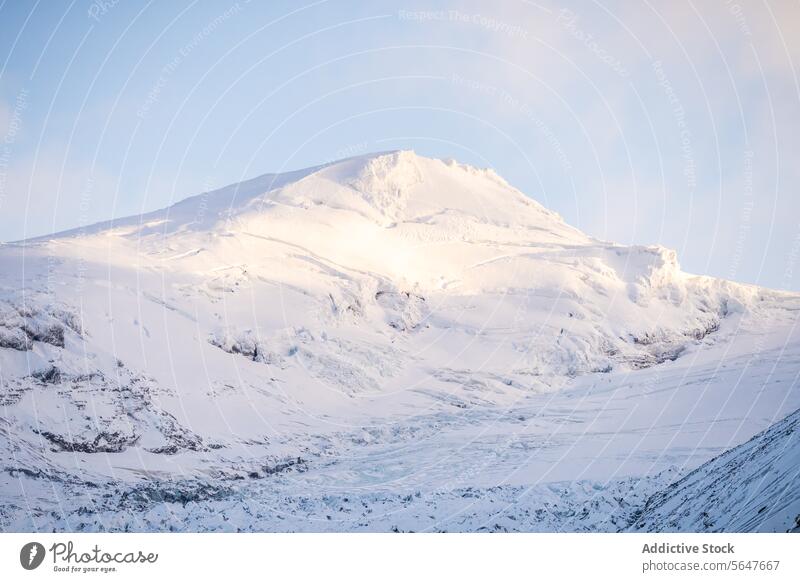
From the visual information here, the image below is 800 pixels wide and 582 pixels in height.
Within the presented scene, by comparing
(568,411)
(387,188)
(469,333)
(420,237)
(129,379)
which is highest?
(387,188)

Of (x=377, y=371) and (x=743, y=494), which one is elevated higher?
(x=743, y=494)

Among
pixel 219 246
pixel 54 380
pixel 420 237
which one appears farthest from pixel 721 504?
pixel 420 237

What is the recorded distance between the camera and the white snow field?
25.1 m

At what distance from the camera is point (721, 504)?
15.5 m

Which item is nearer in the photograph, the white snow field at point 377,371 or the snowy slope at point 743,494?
the snowy slope at point 743,494

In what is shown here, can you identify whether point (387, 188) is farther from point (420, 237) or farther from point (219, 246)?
point (219, 246)

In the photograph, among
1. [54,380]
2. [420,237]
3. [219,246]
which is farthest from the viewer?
[420,237]

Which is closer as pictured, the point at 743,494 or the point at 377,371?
the point at 743,494

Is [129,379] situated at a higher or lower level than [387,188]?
lower

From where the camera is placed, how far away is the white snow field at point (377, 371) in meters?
25.1

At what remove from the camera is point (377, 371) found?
2133 inches

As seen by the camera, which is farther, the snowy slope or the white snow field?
the white snow field

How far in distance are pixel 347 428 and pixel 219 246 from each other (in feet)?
72.4
